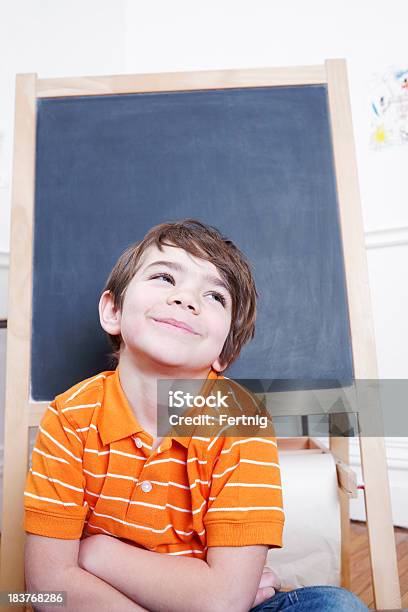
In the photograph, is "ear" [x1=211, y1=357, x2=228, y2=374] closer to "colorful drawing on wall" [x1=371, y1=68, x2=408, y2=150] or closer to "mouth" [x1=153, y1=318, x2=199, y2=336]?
"mouth" [x1=153, y1=318, x2=199, y2=336]

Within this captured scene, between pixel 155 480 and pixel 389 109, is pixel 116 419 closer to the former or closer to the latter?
pixel 155 480

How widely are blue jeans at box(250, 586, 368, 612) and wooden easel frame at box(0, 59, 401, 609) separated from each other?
0.18 metres

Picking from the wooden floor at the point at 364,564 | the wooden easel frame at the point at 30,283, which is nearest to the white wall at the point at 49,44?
the wooden easel frame at the point at 30,283

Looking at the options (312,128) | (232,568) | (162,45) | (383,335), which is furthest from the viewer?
(162,45)

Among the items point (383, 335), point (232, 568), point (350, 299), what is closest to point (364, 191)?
point (383, 335)

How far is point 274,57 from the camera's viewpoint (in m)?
1.87

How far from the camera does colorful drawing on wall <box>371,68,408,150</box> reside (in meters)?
1.71

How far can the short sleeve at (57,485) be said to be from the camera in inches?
27.3

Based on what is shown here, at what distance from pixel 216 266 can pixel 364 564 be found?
37.2 inches

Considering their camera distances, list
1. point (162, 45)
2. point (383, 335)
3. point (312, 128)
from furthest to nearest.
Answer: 1. point (162, 45)
2. point (383, 335)
3. point (312, 128)

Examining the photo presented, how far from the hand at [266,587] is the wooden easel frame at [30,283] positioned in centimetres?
16

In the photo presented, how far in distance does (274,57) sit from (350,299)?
126 cm

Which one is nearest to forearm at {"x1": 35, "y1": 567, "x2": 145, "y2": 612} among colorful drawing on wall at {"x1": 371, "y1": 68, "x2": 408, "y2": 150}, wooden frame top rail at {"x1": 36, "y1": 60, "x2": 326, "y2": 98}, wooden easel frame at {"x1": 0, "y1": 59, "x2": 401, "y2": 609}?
wooden easel frame at {"x1": 0, "y1": 59, "x2": 401, "y2": 609}

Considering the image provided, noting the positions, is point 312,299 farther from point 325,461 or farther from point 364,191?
point 364,191
